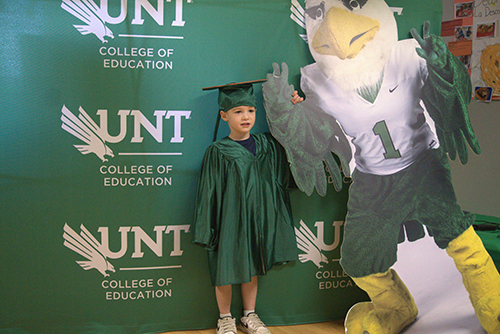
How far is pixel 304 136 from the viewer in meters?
2.13

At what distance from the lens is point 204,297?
2.30 m

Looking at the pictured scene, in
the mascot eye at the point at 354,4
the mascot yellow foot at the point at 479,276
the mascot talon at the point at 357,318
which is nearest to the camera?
the mascot yellow foot at the point at 479,276

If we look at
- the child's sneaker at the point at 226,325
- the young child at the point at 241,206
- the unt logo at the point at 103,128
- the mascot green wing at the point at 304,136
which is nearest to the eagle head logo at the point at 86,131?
the unt logo at the point at 103,128

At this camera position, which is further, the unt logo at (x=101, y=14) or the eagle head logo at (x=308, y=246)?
the eagle head logo at (x=308, y=246)

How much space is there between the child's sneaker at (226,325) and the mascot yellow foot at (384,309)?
610 mm

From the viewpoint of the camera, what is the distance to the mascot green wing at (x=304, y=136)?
211 cm

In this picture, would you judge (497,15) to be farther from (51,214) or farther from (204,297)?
(51,214)

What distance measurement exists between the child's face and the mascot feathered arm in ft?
3.10

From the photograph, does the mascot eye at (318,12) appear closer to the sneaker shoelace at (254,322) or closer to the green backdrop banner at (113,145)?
the green backdrop banner at (113,145)

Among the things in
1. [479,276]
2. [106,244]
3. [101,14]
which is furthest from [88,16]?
[479,276]

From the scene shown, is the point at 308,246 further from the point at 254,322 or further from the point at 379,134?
the point at 379,134

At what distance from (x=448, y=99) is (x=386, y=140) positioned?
0.40 meters

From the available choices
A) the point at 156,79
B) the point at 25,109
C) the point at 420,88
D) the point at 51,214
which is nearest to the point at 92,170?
the point at 51,214

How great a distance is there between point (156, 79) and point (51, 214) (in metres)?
0.92
